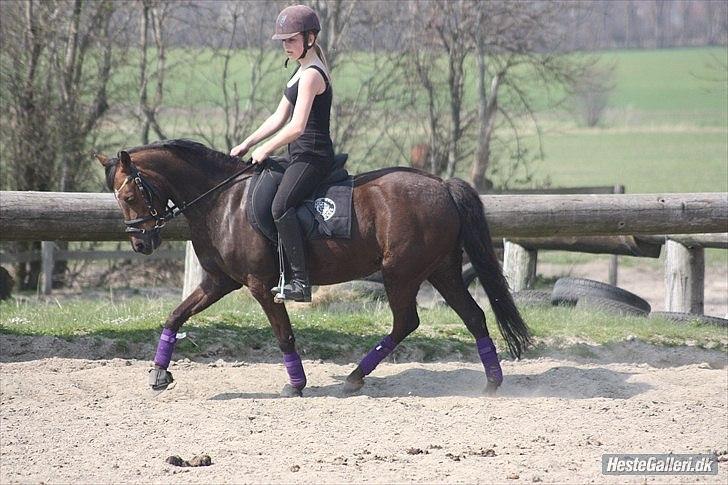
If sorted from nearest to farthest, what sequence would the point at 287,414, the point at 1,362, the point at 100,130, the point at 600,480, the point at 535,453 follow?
1. the point at 600,480
2. the point at 535,453
3. the point at 287,414
4. the point at 1,362
5. the point at 100,130

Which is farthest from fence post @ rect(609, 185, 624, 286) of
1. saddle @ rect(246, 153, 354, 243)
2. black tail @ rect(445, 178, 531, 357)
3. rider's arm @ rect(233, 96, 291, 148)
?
rider's arm @ rect(233, 96, 291, 148)

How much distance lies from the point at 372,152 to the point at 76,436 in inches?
498

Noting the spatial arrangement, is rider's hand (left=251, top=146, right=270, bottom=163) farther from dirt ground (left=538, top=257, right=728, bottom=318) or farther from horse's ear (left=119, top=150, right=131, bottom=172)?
dirt ground (left=538, top=257, right=728, bottom=318)

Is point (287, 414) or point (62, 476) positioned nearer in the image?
point (62, 476)

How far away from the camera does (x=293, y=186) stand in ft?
22.5

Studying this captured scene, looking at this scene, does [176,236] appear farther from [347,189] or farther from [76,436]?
[76,436]

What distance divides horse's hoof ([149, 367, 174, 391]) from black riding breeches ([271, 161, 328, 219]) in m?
1.38

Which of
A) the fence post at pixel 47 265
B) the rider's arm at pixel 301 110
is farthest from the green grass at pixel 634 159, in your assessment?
the rider's arm at pixel 301 110

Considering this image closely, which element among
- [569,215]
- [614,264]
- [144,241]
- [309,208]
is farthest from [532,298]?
[614,264]

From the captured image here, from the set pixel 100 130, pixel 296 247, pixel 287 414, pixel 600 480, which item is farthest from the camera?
pixel 100 130

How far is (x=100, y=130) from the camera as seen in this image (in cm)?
1712

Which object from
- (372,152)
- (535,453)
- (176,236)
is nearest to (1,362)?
(176,236)

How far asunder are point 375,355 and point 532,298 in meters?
3.85

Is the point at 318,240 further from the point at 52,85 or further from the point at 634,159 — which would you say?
the point at 634,159
